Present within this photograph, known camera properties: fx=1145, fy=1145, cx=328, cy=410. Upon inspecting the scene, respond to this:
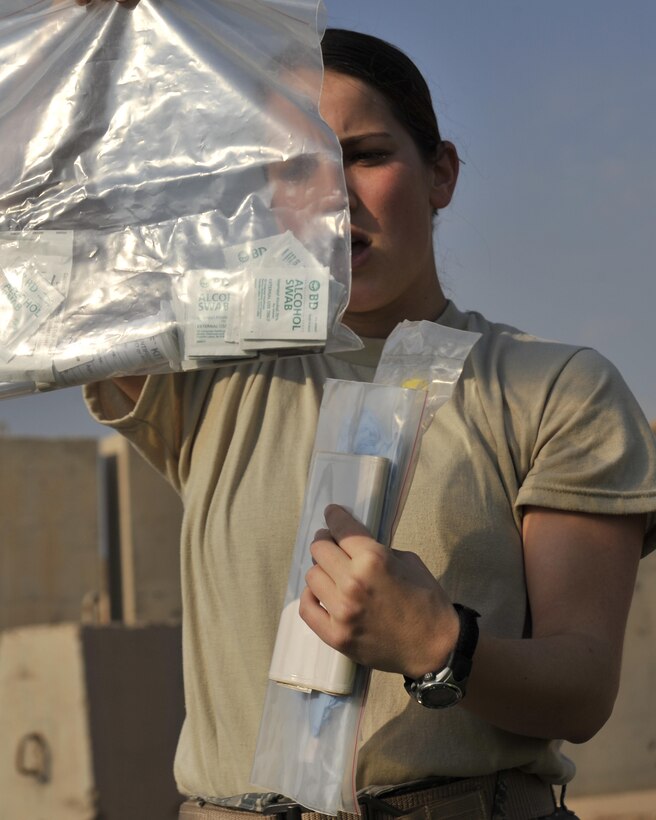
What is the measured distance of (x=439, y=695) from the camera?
1.18 meters

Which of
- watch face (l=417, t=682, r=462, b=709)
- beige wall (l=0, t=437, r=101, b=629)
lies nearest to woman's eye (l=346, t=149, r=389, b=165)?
watch face (l=417, t=682, r=462, b=709)

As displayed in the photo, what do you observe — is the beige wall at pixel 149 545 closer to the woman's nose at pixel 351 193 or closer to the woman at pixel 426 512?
the woman at pixel 426 512

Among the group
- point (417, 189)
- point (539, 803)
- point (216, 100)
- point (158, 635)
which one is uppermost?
point (216, 100)

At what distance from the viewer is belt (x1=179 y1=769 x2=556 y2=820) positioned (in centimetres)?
132

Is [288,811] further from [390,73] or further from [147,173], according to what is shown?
[390,73]

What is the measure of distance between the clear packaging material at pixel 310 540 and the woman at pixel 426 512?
0.54 ft

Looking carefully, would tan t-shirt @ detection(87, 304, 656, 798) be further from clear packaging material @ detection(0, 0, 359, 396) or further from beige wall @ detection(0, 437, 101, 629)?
beige wall @ detection(0, 437, 101, 629)

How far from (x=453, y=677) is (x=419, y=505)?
1.07 ft

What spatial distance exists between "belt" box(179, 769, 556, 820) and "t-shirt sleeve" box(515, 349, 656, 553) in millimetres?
347

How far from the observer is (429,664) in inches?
45.9

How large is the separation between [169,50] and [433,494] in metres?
0.63

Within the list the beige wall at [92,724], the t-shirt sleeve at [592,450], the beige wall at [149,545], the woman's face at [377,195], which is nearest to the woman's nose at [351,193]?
the woman's face at [377,195]

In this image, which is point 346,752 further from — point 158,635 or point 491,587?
point 158,635

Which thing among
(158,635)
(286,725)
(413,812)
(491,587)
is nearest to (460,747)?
(413,812)
